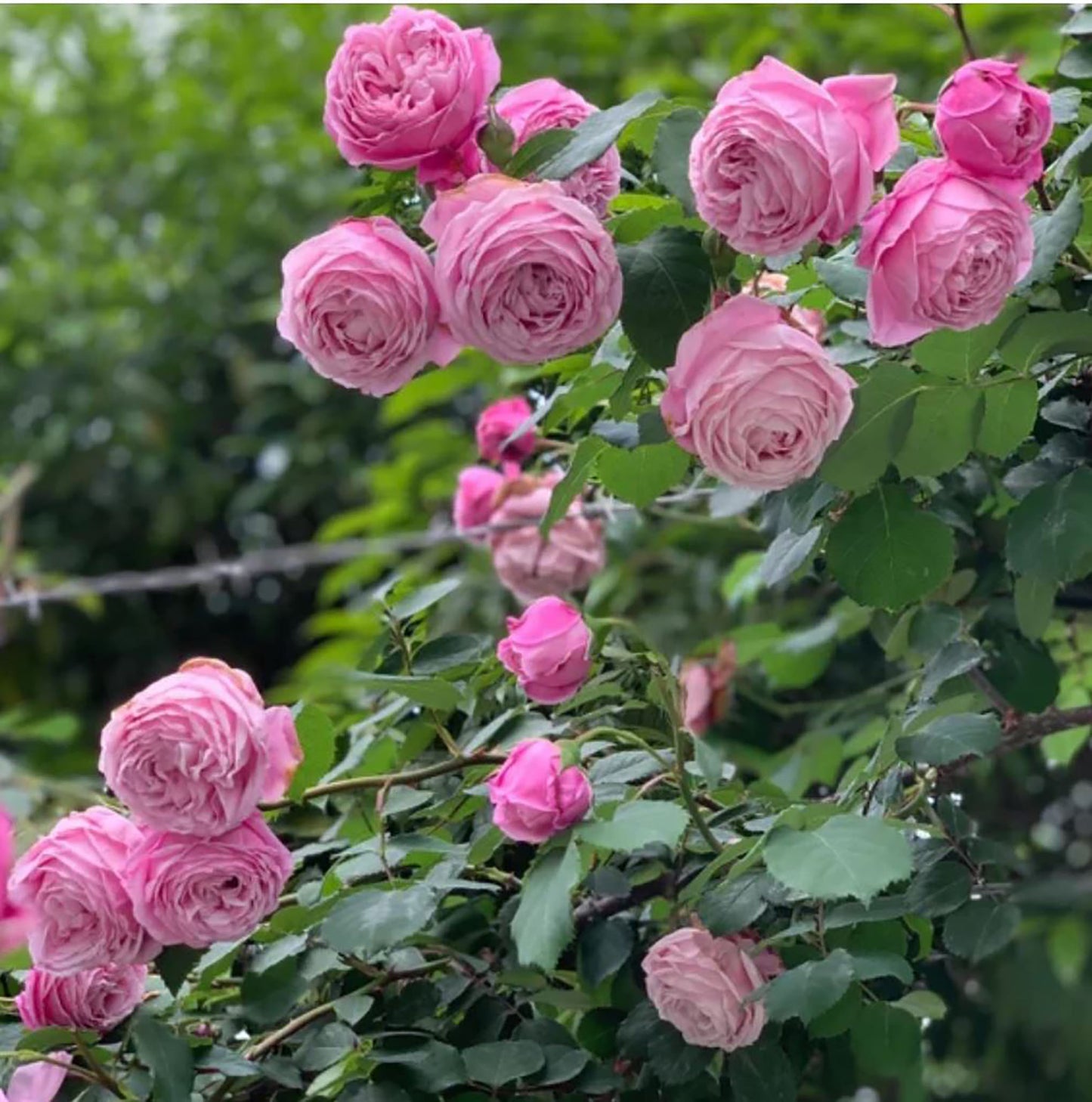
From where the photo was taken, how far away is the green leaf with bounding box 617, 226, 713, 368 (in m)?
0.79

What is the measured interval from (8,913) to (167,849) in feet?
0.27

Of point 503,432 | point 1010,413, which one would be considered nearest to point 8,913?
point 1010,413

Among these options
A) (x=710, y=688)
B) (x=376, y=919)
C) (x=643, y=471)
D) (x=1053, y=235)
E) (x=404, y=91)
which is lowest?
(x=710, y=688)

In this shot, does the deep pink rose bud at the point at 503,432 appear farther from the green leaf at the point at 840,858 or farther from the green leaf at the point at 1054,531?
the green leaf at the point at 840,858

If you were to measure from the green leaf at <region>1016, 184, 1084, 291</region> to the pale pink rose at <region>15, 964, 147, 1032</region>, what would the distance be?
1.74 ft

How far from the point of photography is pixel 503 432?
1.38m

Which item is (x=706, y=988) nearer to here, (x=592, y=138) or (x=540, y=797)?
(x=540, y=797)

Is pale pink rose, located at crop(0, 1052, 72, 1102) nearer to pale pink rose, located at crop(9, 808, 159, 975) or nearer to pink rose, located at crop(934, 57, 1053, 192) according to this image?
pale pink rose, located at crop(9, 808, 159, 975)

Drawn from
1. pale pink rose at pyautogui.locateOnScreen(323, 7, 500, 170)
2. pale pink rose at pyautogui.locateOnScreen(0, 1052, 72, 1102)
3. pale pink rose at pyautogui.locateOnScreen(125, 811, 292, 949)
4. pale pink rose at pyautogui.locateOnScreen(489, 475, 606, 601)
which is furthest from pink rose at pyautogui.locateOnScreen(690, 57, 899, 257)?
pale pink rose at pyautogui.locateOnScreen(489, 475, 606, 601)

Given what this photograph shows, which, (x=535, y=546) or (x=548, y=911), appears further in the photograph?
(x=535, y=546)

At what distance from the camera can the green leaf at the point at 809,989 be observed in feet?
2.61

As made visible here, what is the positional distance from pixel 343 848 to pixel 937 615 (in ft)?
1.26

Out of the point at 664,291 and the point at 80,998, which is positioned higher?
the point at 664,291

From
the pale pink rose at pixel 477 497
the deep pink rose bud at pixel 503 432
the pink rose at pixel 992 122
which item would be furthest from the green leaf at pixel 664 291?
the pale pink rose at pixel 477 497
